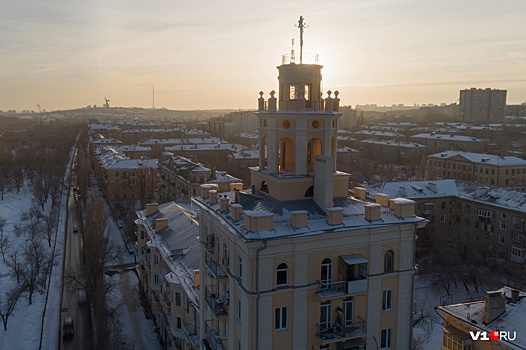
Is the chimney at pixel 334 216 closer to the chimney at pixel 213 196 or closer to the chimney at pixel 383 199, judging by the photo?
the chimney at pixel 383 199

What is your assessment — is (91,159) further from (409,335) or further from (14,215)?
(409,335)

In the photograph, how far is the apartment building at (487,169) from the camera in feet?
210

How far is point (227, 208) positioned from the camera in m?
16.6

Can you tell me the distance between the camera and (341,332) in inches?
581

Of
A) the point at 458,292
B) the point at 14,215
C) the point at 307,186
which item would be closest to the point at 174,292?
the point at 307,186

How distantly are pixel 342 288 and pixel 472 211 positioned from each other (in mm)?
35502

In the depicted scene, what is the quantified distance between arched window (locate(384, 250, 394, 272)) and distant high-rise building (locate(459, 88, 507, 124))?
169 m

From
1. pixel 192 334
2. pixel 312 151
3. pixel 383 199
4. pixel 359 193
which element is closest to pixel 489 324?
pixel 383 199

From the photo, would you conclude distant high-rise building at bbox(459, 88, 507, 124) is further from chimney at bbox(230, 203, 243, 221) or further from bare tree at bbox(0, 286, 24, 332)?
chimney at bbox(230, 203, 243, 221)

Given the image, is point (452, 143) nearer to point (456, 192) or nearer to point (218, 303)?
point (456, 192)

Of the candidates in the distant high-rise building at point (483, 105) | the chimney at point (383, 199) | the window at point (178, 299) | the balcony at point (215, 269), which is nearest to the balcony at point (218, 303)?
the balcony at point (215, 269)

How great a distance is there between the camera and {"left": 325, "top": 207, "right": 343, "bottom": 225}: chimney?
48.2 ft

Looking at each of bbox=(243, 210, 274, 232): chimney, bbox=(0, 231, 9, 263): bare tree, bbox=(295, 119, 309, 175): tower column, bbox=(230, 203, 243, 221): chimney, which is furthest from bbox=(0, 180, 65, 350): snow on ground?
bbox=(295, 119, 309, 175): tower column

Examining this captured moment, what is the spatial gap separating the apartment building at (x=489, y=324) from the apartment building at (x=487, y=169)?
4978 cm
